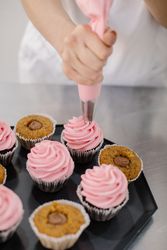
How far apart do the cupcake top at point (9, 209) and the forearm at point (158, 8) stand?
792mm

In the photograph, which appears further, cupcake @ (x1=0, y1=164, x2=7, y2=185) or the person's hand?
cupcake @ (x1=0, y1=164, x2=7, y2=185)

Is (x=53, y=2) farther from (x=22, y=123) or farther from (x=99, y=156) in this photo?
(x=99, y=156)

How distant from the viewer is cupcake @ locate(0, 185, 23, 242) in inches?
40.6

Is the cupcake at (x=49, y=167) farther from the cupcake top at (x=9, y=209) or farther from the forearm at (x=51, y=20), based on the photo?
the forearm at (x=51, y=20)

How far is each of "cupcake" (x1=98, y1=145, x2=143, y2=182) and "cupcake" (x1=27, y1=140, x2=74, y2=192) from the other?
0.32ft

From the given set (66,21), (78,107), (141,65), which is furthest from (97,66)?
(141,65)

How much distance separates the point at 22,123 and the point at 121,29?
483 millimetres

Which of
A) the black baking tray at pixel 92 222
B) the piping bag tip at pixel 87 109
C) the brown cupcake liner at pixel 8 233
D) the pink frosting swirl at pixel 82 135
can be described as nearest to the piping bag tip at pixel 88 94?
the piping bag tip at pixel 87 109

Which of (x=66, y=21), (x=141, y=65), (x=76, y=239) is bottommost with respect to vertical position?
(x=141, y=65)

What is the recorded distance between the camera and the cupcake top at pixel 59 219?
3.36 ft

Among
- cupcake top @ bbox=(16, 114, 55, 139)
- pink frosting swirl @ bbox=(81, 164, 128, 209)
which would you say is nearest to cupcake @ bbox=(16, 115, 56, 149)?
cupcake top @ bbox=(16, 114, 55, 139)

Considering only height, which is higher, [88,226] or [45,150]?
[45,150]

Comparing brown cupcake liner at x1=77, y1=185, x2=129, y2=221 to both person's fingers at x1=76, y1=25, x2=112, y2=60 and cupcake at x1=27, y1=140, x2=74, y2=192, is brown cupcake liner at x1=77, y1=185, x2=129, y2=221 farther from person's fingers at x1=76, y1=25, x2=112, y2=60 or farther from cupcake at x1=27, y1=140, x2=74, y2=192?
person's fingers at x1=76, y1=25, x2=112, y2=60

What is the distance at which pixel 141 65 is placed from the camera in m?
1.62
